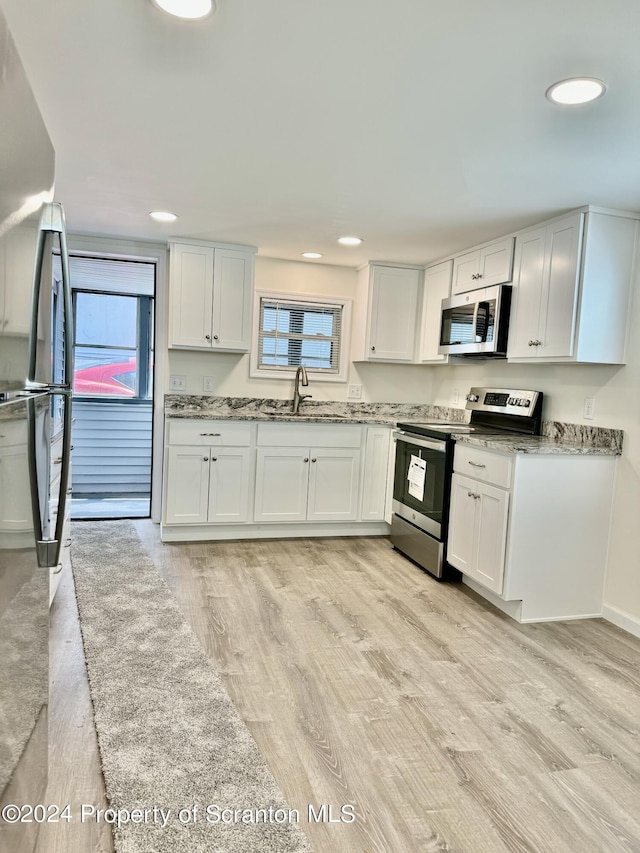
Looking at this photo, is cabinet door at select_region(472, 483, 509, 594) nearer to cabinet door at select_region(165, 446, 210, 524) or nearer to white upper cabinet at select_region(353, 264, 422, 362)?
white upper cabinet at select_region(353, 264, 422, 362)

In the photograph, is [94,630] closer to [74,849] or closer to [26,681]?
[74,849]

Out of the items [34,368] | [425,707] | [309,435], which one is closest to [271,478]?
[309,435]

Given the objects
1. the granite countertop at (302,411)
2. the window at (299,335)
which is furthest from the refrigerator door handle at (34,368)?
the window at (299,335)

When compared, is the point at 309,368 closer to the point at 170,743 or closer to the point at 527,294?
the point at 527,294

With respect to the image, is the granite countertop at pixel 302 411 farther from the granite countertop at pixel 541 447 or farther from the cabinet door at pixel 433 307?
the granite countertop at pixel 541 447

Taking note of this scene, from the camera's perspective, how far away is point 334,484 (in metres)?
4.36

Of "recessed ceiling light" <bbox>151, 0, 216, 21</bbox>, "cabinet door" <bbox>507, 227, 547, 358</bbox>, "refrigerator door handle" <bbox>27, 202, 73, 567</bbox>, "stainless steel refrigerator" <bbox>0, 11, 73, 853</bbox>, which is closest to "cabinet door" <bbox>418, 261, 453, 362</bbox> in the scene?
"cabinet door" <bbox>507, 227, 547, 358</bbox>

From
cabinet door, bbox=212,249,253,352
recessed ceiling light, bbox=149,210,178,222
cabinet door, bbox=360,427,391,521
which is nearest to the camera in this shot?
recessed ceiling light, bbox=149,210,178,222

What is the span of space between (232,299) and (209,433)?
1.03m

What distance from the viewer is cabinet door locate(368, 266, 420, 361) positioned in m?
4.64

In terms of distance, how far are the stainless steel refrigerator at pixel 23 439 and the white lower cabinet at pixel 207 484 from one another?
9.13ft

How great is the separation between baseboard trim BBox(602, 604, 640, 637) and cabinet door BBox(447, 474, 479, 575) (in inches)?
29.0

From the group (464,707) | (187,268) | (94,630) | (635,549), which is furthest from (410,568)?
(187,268)

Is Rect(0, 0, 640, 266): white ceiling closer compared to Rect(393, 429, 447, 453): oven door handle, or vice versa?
Rect(0, 0, 640, 266): white ceiling
